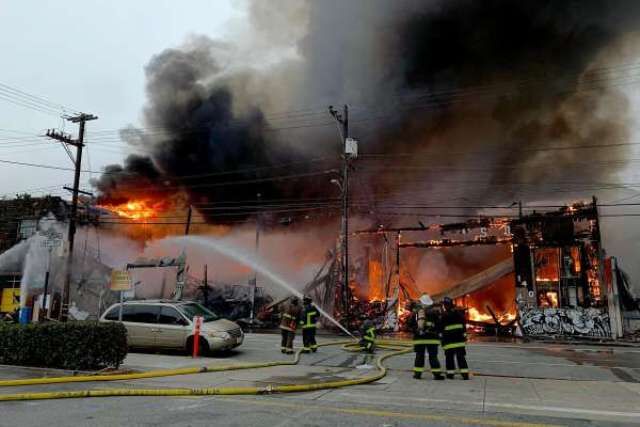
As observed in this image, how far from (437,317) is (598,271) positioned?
16.3 m

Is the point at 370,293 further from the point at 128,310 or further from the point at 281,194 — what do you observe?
the point at 128,310

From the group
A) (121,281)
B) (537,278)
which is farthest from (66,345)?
(537,278)

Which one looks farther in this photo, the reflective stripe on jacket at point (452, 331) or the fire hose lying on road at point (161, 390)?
the reflective stripe on jacket at point (452, 331)

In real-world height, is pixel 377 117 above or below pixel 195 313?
above

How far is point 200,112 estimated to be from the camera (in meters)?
32.1

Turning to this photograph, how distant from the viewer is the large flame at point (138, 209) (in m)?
34.3

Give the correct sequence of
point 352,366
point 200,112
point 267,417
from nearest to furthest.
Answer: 1. point 267,417
2. point 352,366
3. point 200,112

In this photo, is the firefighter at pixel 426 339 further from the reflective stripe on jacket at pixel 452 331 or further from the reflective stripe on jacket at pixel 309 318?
the reflective stripe on jacket at pixel 309 318

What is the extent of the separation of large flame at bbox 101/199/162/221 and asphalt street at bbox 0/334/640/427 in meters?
25.5

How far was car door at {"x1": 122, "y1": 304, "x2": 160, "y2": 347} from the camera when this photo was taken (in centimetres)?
1231

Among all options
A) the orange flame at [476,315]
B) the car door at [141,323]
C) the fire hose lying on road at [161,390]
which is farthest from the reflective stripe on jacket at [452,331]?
the orange flame at [476,315]

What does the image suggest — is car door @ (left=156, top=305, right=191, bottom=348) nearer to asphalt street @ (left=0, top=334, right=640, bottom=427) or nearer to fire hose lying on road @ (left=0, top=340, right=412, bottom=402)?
asphalt street @ (left=0, top=334, right=640, bottom=427)

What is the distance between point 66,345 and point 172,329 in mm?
3196

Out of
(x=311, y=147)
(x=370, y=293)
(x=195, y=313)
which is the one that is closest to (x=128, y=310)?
(x=195, y=313)
